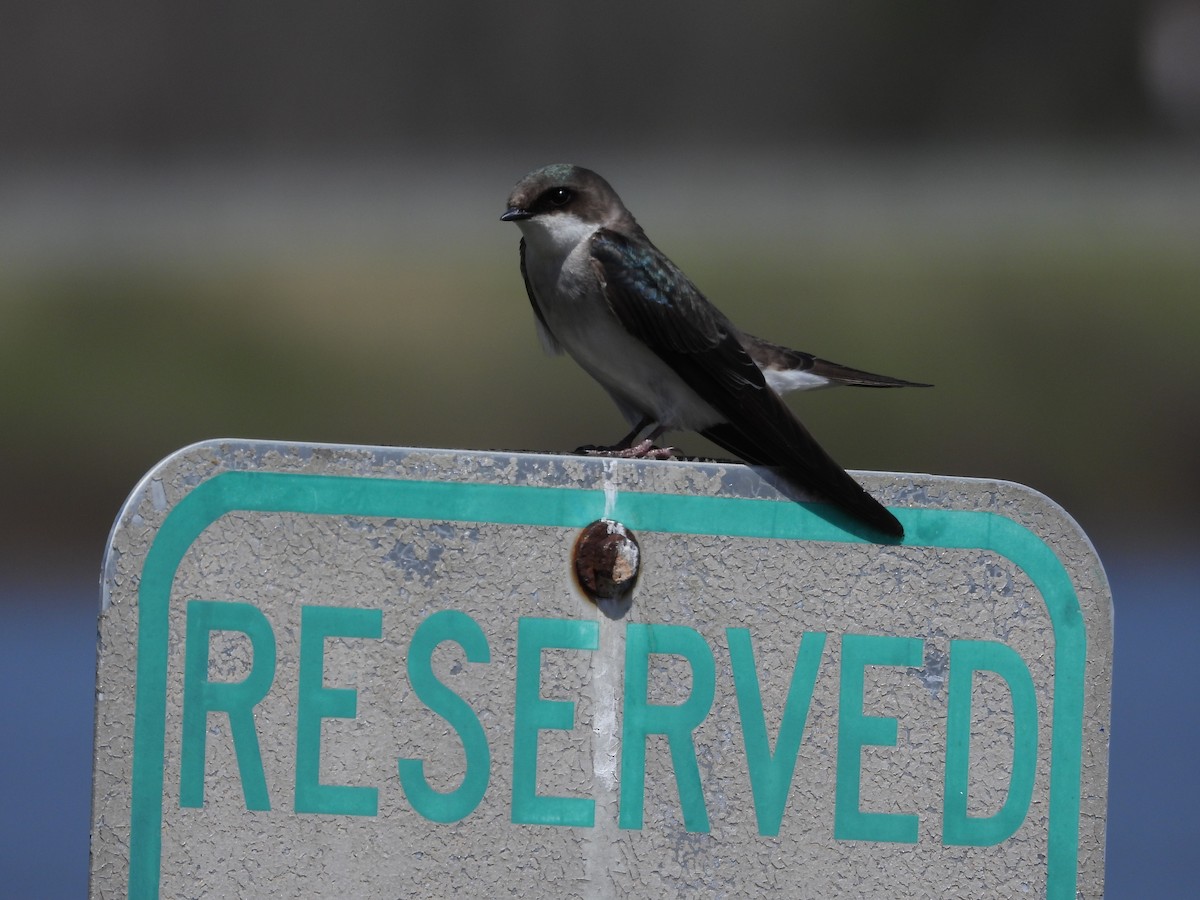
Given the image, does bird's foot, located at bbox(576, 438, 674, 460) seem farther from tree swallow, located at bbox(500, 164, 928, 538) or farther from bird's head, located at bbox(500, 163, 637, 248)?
bird's head, located at bbox(500, 163, 637, 248)

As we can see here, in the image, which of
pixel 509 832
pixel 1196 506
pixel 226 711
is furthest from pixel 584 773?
pixel 1196 506

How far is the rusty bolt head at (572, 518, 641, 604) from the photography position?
5.53 feet

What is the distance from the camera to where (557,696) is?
168cm

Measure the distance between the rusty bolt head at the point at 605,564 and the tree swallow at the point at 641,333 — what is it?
0.71m

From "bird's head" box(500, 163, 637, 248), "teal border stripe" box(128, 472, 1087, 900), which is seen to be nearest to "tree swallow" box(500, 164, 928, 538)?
"bird's head" box(500, 163, 637, 248)

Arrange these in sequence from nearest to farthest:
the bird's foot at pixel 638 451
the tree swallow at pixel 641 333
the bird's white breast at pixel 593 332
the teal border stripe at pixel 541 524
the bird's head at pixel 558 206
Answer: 1. the teal border stripe at pixel 541 524
2. the bird's foot at pixel 638 451
3. the tree swallow at pixel 641 333
4. the bird's white breast at pixel 593 332
5. the bird's head at pixel 558 206

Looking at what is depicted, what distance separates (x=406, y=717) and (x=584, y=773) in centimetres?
21

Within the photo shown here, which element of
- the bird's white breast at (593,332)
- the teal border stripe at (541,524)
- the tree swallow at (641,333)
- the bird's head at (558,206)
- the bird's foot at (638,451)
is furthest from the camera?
the bird's head at (558,206)

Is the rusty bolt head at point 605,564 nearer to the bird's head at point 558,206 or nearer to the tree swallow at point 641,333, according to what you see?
the tree swallow at point 641,333

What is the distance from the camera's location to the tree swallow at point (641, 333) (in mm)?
2736

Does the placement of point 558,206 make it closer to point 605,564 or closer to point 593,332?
point 593,332

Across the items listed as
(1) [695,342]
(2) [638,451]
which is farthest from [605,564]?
(1) [695,342]

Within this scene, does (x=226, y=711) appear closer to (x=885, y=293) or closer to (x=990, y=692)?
(x=990, y=692)

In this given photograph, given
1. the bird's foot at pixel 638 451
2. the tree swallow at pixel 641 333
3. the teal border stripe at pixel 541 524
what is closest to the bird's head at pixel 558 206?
→ the tree swallow at pixel 641 333
